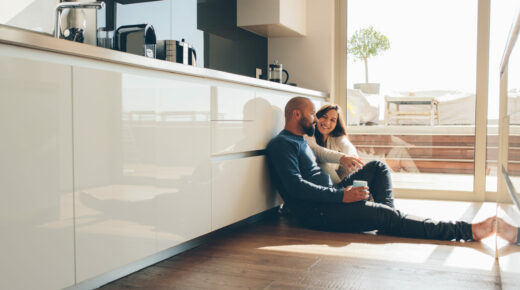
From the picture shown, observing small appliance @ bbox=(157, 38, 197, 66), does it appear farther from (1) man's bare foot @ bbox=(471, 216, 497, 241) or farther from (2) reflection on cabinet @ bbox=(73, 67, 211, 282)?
Answer: (1) man's bare foot @ bbox=(471, 216, 497, 241)

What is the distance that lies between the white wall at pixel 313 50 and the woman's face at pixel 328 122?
79 centimetres

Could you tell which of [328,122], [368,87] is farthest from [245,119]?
[368,87]

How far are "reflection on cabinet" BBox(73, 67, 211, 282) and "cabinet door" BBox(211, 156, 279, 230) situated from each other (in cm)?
12

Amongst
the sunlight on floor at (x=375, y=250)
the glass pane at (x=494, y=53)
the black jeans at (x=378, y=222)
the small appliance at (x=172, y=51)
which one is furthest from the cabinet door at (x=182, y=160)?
the glass pane at (x=494, y=53)

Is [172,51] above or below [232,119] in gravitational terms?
above

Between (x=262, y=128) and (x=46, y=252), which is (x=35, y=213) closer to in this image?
(x=46, y=252)

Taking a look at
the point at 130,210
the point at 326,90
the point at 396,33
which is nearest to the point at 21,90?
the point at 130,210

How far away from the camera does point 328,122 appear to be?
146 inches

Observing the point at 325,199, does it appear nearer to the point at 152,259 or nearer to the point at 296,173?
the point at 296,173

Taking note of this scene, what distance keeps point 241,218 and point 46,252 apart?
1.47 metres

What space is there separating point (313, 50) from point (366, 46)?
502mm

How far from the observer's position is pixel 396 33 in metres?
4.46

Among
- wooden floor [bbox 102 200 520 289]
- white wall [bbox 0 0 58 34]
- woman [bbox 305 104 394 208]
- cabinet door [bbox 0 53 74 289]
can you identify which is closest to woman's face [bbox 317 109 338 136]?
woman [bbox 305 104 394 208]

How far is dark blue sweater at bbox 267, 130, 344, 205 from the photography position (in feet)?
9.70
